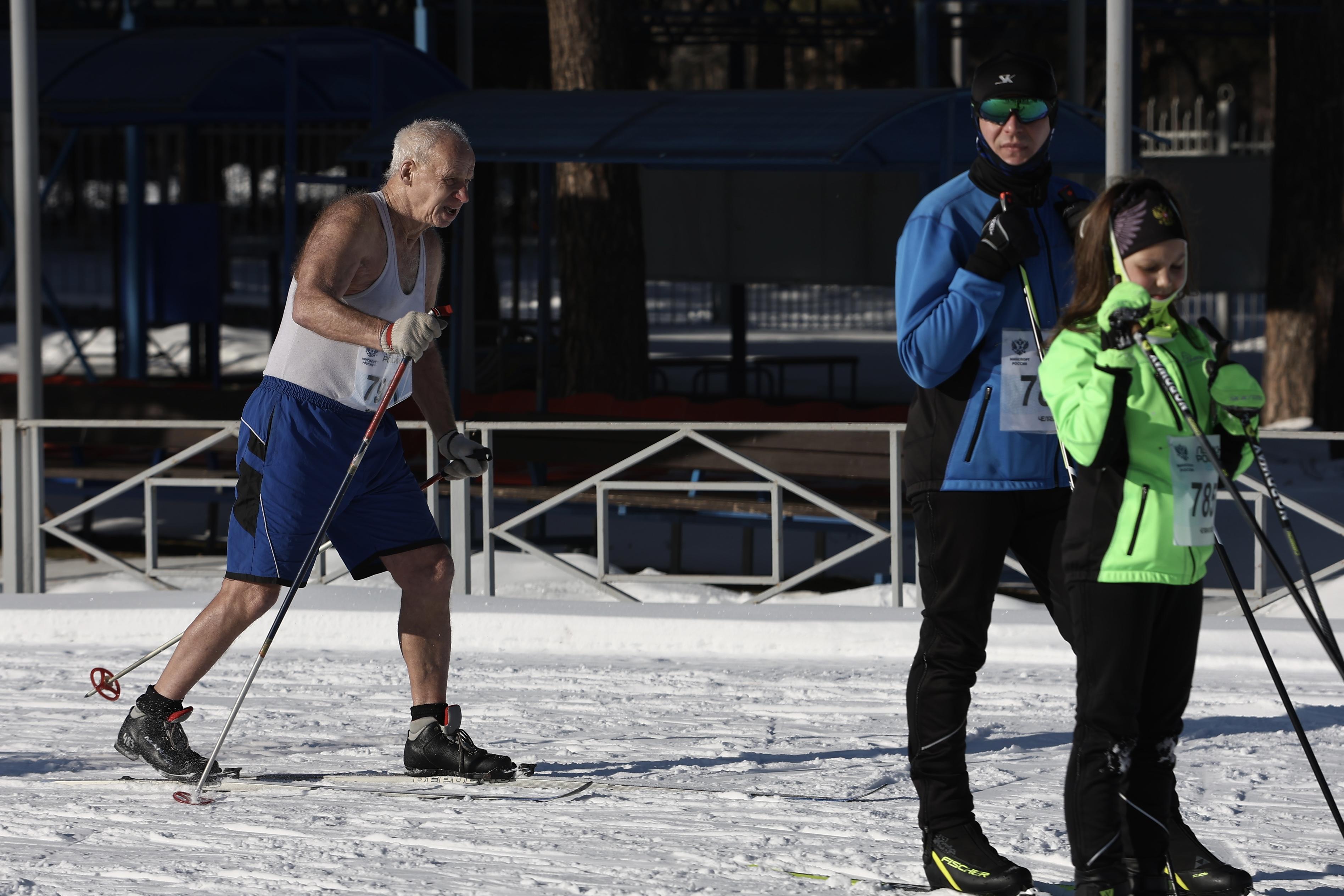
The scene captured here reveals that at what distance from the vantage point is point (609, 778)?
5.23 meters

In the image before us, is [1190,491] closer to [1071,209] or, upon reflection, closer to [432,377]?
[1071,209]

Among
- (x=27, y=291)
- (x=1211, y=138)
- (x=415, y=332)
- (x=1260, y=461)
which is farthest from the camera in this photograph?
(x=1211, y=138)

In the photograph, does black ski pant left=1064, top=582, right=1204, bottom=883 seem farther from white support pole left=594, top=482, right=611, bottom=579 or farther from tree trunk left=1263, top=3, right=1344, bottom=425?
tree trunk left=1263, top=3, right=1344, bottom=425

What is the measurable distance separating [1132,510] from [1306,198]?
41.0ft

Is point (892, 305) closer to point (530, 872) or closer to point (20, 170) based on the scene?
point (20, 170)

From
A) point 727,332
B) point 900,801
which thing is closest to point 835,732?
point 900,801

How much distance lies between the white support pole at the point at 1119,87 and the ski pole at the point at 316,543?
4.24 m

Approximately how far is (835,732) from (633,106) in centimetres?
611

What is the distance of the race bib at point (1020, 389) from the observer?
396cm

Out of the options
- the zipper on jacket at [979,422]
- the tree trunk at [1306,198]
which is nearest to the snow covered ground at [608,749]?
the zipper on jacket at [979,422]

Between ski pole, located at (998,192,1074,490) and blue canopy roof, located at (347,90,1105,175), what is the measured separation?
583 cm

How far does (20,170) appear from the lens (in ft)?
28.3

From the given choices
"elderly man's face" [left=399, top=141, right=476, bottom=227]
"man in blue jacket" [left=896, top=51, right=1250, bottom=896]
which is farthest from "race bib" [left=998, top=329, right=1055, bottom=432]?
"elderly man's face" [left=399, top=141, right=476, bottom=227]

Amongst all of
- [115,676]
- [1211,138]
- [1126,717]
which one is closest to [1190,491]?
[1126,717]
